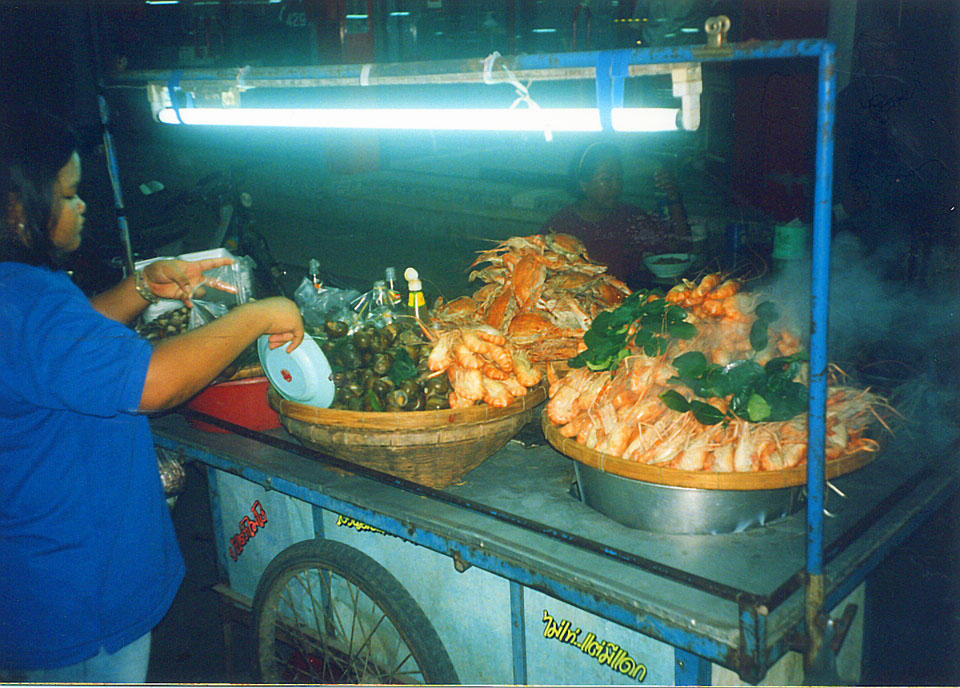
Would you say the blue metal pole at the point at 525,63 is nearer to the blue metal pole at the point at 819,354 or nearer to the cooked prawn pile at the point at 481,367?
the blue metal pole at the point at 819,354

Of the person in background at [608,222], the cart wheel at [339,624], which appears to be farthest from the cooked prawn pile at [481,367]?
the person in background at [608,222]

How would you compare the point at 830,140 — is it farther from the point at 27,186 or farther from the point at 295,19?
the point at 295,19

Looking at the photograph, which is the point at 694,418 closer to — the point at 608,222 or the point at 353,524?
the point at 353,524

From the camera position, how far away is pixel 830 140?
59.4 inches

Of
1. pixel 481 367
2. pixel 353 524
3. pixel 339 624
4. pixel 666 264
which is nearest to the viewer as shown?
pixel 481 367

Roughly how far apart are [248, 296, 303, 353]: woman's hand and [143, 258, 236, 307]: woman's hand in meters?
0.38

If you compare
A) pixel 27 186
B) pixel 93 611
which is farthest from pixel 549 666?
pixel 27 186

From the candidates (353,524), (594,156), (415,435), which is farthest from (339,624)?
(594,156)

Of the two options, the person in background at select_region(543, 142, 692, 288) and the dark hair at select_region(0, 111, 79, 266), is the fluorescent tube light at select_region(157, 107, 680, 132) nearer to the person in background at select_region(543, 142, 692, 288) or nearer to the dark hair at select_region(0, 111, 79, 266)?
the dark hair at select_region(0, 111, 79, 266)

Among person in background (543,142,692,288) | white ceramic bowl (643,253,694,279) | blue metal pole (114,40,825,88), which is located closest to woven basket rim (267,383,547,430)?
blue metal pole (114,40,825,88)

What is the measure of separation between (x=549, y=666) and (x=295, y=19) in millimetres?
19333

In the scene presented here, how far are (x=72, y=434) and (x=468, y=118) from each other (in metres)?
1.28

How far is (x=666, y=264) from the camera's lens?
486 centimetres

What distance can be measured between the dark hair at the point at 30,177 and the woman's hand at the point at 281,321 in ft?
1.70
